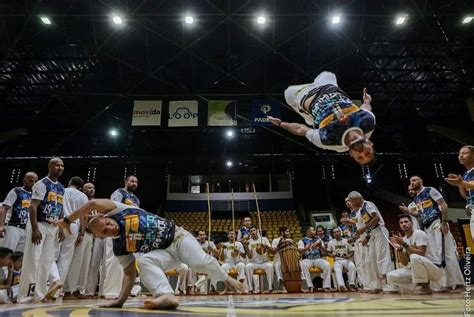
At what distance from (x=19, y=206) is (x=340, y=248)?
697 centimetres

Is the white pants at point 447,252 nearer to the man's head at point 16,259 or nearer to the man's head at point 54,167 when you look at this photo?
the man's head at point 54,167

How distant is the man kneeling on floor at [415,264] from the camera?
14.9 ft

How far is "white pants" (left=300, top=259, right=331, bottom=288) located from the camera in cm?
801

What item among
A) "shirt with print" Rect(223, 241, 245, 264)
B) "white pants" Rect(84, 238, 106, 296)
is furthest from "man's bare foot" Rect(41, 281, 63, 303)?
"shirt with print" Rect(223, 241, 245, 264)

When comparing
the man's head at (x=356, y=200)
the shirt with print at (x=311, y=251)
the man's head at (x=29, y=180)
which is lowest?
the shirt with print at (x=311, y=251)

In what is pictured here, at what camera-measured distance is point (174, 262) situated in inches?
114

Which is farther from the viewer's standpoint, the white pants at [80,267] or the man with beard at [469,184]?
the white pants at [80,267]

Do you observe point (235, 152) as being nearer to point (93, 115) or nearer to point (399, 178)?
point (93, 115)

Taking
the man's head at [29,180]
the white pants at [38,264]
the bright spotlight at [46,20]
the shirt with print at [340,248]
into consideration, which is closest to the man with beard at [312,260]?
the shirt with print at [340,248]

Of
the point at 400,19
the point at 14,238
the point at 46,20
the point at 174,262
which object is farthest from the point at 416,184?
the point at 46,20

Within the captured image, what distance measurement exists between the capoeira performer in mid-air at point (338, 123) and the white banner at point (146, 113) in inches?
361

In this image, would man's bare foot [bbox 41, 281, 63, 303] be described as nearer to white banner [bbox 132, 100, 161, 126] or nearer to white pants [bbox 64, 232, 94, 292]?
white pants [bbox 64, 232, 94, 292]

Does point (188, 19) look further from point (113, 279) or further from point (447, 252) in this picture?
point (447, 252)

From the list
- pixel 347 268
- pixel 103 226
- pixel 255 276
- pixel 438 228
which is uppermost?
pixel 438 228
